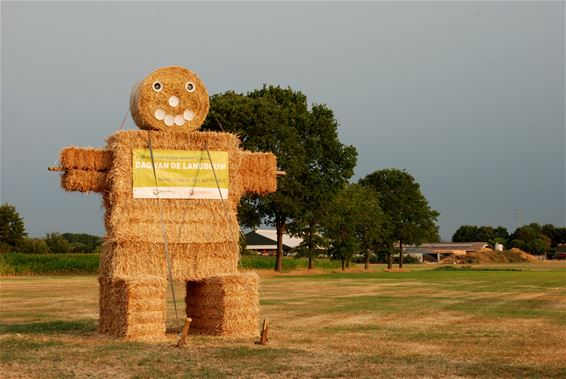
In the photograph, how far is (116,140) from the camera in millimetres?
15859

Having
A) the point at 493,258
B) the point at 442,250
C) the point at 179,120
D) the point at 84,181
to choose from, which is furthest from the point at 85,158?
the point at 442,250

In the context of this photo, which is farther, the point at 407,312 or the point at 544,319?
the point at 407,312

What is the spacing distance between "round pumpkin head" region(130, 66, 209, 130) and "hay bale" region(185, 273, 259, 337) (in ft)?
10.6

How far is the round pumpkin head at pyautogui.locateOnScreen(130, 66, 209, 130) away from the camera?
16.0m

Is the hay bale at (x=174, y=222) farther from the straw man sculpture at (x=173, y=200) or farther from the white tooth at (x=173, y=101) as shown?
the white tooth at (x=173, y=101)

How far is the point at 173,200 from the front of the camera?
1599 centimetres

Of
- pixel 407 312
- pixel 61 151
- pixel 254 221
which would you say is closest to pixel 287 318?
pixel 407 312

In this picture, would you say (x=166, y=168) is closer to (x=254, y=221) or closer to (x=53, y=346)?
(x=53, y=346)

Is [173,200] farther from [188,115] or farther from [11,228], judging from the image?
[11,228]

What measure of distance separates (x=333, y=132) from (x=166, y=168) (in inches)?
1879

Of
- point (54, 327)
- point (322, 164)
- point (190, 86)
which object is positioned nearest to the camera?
point (190, 86)

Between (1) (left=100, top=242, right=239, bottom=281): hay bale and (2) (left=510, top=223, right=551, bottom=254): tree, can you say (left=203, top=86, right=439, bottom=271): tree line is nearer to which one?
(1) (left=100, top=242, right=239, bottom=281): hay bale

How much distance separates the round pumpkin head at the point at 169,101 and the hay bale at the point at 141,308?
3289 millimetres

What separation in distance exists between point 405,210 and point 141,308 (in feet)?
268
